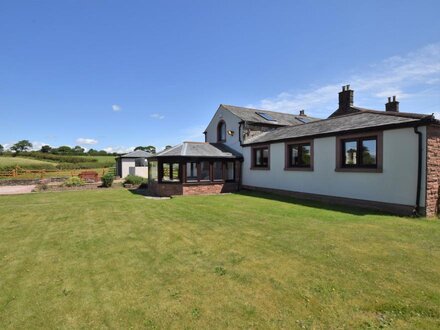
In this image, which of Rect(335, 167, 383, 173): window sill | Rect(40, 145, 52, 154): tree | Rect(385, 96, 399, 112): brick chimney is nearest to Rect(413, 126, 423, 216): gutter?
Rect(335, 167, 383, 173): window sill

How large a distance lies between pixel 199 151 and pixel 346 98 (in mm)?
13775

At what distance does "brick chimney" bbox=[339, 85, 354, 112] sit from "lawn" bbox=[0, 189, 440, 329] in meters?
15.5

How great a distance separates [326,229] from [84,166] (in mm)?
53814

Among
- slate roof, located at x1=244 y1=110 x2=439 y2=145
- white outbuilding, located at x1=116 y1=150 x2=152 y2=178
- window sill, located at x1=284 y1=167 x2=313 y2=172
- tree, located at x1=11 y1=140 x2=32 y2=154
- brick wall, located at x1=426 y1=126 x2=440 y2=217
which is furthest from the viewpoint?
tree, located at x1=11 y1=140 x2=32 y2=154

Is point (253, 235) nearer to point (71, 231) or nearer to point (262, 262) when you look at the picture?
point (262, 262)

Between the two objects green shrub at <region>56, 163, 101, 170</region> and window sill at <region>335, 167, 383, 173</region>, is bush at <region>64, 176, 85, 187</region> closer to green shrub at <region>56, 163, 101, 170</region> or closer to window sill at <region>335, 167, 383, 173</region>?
window sill at <region>335, 167, 383, 173</region>

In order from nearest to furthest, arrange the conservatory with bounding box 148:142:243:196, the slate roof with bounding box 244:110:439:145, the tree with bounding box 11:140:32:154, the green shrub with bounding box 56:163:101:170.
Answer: the slate roof with bounding box 244:110:439:145 → the conservatory with bounding box 148:142:243:196 → the green shrub with bounding box 56:163:101:170 → the tree with bounding box 11:140:32:154

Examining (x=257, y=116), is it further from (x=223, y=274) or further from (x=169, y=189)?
(x=223, y=274)

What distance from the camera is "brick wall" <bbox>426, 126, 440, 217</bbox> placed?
371 inches

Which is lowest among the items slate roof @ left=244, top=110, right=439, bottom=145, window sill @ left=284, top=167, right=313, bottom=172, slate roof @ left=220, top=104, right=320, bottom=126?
window sill @ left=284, top=167, right=313, bottom=172

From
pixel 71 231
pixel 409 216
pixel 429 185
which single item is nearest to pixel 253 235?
pixel 71 231

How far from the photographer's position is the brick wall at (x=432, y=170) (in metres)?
9.42

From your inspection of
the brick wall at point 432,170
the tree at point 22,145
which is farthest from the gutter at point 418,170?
the tree at point 22,145

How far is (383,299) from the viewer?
3.85 m
